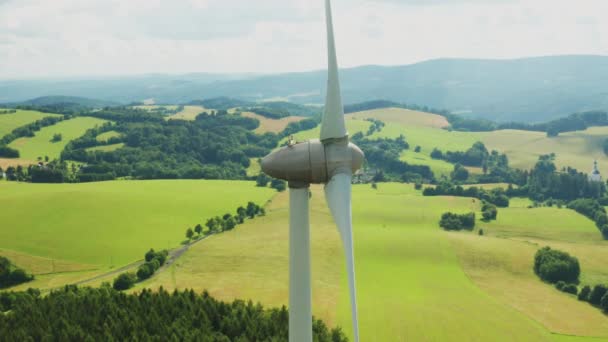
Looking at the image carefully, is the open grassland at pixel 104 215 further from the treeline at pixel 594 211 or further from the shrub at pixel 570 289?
the treeline at pixel 594 211

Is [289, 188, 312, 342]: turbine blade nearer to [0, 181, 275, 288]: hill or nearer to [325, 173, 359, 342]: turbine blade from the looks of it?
[325, 173, 359, 342]: turbine blade

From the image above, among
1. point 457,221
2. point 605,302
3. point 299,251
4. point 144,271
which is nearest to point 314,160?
point 299,251

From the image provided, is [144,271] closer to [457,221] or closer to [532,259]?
[532,259]

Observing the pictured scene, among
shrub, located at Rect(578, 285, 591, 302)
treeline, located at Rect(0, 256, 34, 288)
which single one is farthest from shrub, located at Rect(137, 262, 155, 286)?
shrub, located at Rect(578, 285, 591, 302)

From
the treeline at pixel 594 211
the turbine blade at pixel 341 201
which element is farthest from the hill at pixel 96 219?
the treeline at pixel 594 211

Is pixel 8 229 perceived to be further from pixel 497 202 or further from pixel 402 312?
pixel 497 202
